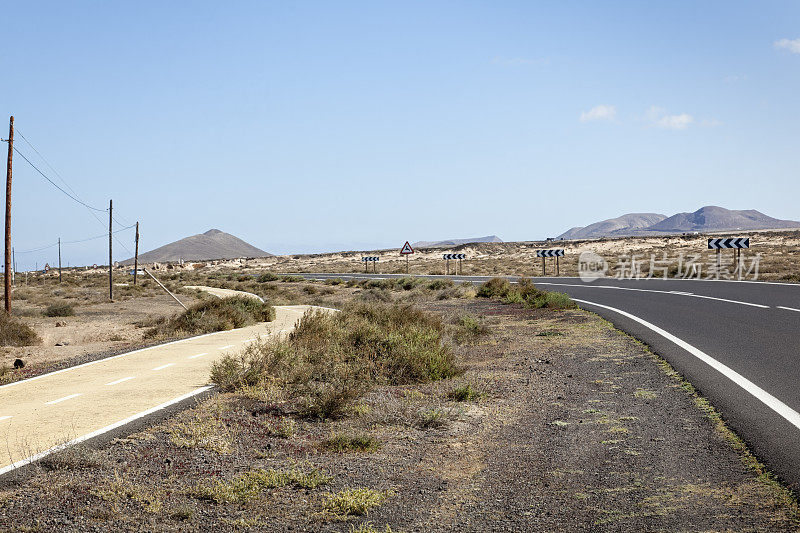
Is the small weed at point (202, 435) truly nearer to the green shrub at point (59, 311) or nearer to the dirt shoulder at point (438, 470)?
the dirt shoulder at point (438, 470)

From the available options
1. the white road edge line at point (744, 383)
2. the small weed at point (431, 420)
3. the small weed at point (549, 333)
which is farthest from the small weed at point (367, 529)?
the small weed at point (549, 333)

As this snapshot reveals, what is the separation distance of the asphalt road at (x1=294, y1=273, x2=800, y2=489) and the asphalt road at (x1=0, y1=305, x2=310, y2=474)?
266 inches

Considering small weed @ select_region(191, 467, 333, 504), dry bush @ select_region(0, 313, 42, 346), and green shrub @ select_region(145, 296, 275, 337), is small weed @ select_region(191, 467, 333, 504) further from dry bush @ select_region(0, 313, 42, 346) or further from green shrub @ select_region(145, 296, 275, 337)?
dry bush @ select_region(0, 313, 42, 346)

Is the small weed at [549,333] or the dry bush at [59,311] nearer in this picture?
the small weed at [549,333]

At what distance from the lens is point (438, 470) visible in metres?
5.84

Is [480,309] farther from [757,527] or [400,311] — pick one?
[757,527]

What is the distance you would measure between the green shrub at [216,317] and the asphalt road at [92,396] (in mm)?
4461

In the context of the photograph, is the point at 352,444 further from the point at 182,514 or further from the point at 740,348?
the point at 740,348

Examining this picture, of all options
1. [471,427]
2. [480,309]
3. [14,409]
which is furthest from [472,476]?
[480,309]

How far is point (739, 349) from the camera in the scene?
37.9 ft

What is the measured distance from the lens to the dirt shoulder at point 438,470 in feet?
15.1

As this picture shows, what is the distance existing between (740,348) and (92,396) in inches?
426

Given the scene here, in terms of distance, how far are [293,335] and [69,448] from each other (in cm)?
701

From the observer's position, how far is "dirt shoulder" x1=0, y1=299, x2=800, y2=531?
461cm
